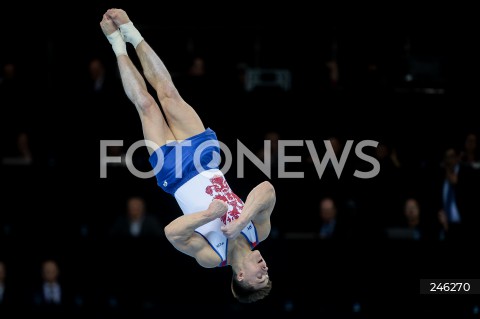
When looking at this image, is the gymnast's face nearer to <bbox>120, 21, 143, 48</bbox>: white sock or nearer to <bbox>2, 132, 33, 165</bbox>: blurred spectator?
<bbox>120, 21, 143, 48</bbox>: white sock

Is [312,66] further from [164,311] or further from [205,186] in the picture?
[205,186]

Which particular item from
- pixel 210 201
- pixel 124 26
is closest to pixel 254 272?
pixel 210 201

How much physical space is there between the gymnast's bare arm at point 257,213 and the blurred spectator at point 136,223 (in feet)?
10.6

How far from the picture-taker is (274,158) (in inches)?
460

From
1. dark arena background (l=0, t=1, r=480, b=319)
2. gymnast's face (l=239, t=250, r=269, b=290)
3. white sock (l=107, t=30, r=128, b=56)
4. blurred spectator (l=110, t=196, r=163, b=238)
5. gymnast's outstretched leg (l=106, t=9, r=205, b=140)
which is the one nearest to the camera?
gymnast's face (l=239, t=250, r=269, b=290)

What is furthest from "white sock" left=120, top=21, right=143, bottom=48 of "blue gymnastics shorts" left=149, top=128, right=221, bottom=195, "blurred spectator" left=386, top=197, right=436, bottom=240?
"blurred spectator" left=386, top=197, right=436, bottom=240

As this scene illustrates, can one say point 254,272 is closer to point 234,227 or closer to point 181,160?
point 234,227

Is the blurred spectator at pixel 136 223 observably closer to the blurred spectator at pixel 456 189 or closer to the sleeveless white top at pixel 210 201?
the sleeveless white top at pixel 210 201

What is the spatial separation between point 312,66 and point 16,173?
4338 millimetres

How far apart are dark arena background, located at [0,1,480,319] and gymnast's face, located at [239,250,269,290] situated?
9.20ft

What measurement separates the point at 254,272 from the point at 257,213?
0.51 m

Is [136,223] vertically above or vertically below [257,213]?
below

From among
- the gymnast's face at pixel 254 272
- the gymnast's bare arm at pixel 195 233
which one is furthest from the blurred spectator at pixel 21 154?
the gymnast's face at pixel 254 272

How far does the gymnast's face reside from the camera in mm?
7781
